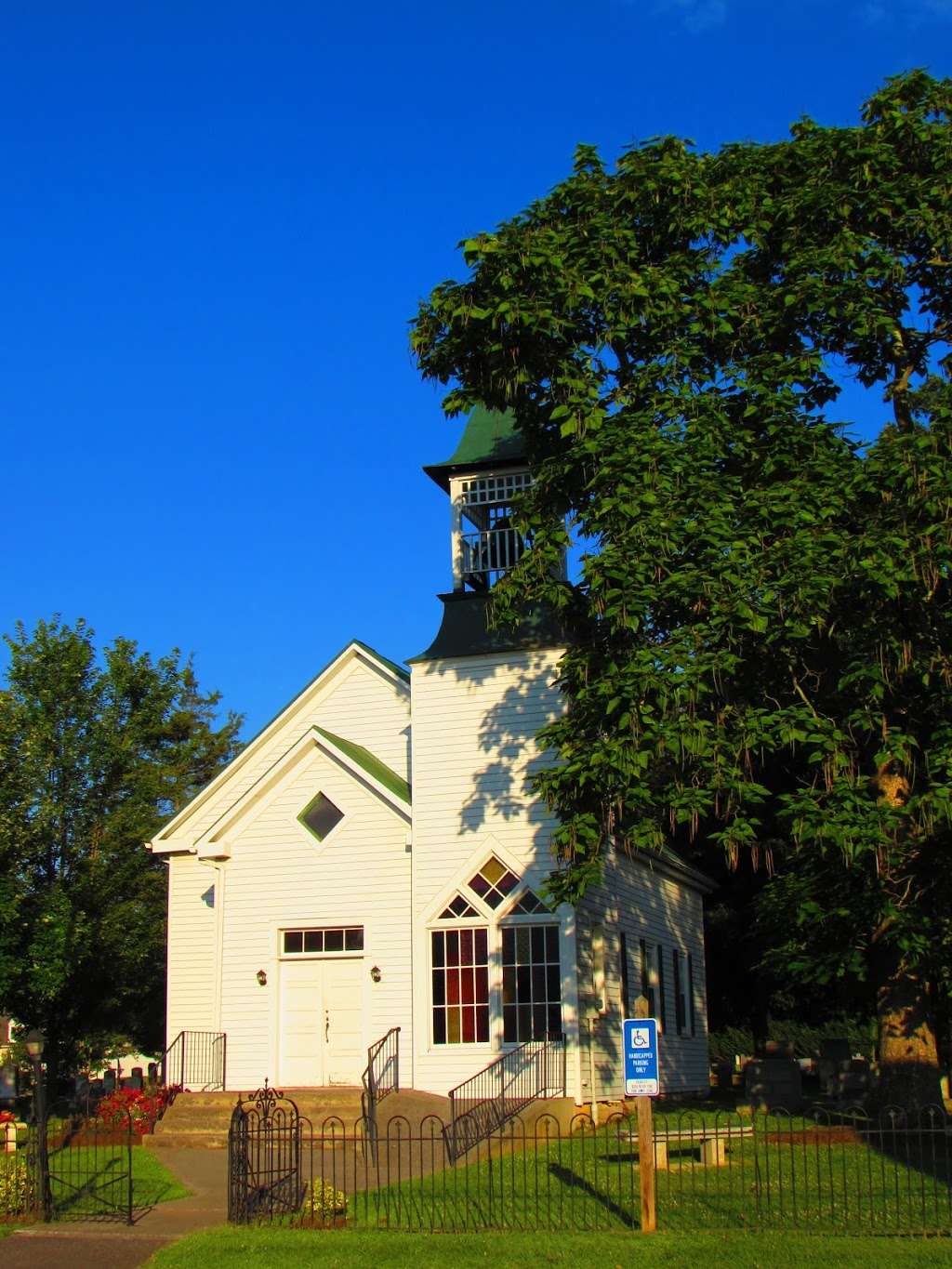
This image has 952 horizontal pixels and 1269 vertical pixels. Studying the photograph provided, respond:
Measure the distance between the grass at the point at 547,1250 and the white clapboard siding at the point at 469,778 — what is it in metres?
9.05

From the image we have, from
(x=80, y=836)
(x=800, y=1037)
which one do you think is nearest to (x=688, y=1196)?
(x=80, y=836)

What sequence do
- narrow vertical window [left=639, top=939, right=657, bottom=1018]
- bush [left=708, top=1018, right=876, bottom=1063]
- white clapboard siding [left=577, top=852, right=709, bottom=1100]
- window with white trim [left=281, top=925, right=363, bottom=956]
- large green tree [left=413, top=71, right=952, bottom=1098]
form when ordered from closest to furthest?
large green tree [left=413, top=71, right=952, bottom=1098], white clapboard siding [left=577, top=852, right=709, bottom=1100], window with white trim [left=281, top=925, right=363, bottom=956], narrow vertical window [left=639, top=939, right=657, bottom=1018], bush [left=708, top=1018, right=876, bottom=1063]

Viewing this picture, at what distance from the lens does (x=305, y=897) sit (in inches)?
898

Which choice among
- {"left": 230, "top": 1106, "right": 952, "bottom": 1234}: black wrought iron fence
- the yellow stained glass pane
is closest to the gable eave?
the yellow stained glass pane

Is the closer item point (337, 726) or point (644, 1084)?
point (644, 1084)

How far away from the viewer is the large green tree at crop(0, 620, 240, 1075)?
90.6 feet

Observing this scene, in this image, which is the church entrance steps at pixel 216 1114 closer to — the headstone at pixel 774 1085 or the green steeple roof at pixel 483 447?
the headstone at pixel 774 1085

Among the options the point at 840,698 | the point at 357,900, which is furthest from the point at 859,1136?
the point at 357,900

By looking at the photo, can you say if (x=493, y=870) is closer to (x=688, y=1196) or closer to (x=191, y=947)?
(x=191, y=947)

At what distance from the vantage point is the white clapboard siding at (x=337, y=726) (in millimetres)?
25703

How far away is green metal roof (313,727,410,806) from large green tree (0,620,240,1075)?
25.1ft

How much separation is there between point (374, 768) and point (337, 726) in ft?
10.3

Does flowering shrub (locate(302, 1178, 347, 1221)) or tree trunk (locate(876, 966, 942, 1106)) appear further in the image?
tree trunk (locate(876, 966, 942, 1106))

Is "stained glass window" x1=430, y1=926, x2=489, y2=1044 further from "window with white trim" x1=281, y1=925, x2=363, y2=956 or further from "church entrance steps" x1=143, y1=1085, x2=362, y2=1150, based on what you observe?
"church entrance steps" x1=143, y1=1085, x2=362, y2=1150
